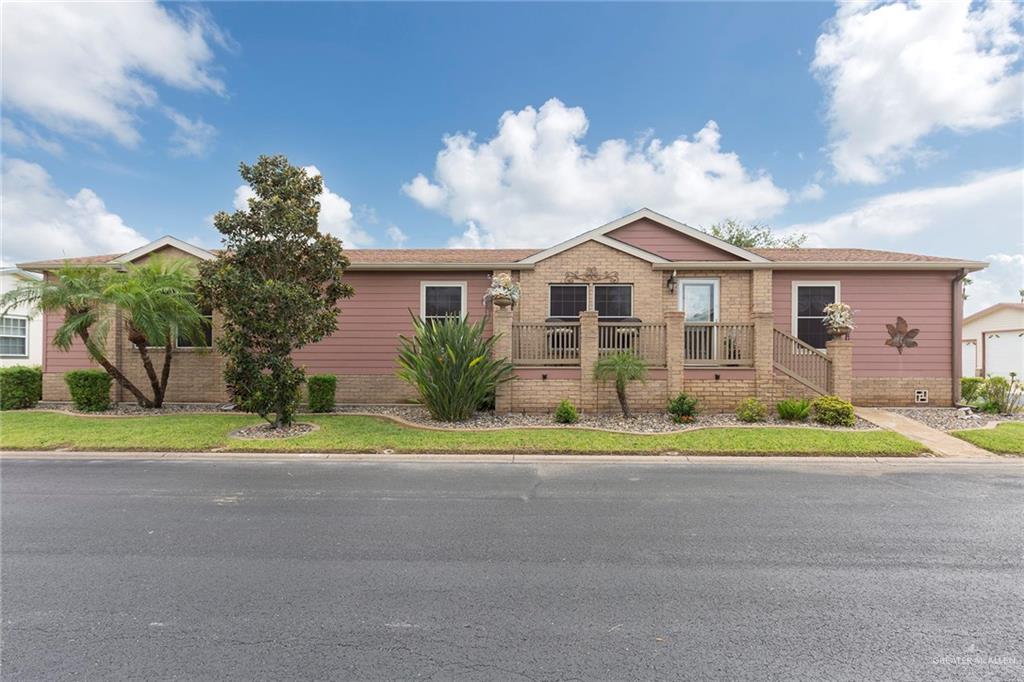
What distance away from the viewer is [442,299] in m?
13.2

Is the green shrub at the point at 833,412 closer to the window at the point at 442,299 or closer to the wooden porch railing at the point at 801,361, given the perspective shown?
the wooden porch railing at the point at 801,361

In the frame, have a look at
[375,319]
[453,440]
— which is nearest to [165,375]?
[375,319]

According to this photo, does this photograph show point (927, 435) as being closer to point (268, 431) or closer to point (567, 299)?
point (567, 299)

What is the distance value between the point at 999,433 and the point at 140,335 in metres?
18.6

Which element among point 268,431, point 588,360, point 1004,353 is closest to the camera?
point 268,431

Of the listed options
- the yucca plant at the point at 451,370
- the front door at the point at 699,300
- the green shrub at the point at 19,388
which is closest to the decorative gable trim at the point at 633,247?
the front door at the point at 699,300

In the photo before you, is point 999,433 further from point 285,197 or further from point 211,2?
point 211,2

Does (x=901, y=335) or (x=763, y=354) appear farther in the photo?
(x=901, y=335)

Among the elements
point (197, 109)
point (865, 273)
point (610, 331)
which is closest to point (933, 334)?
point (865, 273)

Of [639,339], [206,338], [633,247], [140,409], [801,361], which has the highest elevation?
[633,247]

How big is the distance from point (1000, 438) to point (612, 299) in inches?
316

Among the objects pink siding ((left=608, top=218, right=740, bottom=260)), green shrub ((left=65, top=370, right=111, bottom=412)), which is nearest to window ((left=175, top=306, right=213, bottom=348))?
green shrub ((left=65, top=370, right=111, bottom=412))

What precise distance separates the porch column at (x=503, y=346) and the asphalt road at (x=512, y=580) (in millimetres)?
4830

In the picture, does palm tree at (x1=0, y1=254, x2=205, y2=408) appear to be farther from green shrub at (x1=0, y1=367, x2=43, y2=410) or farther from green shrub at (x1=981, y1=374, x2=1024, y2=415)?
green shrub at (x1=981, y1=374, x2=1024, y2=415)
